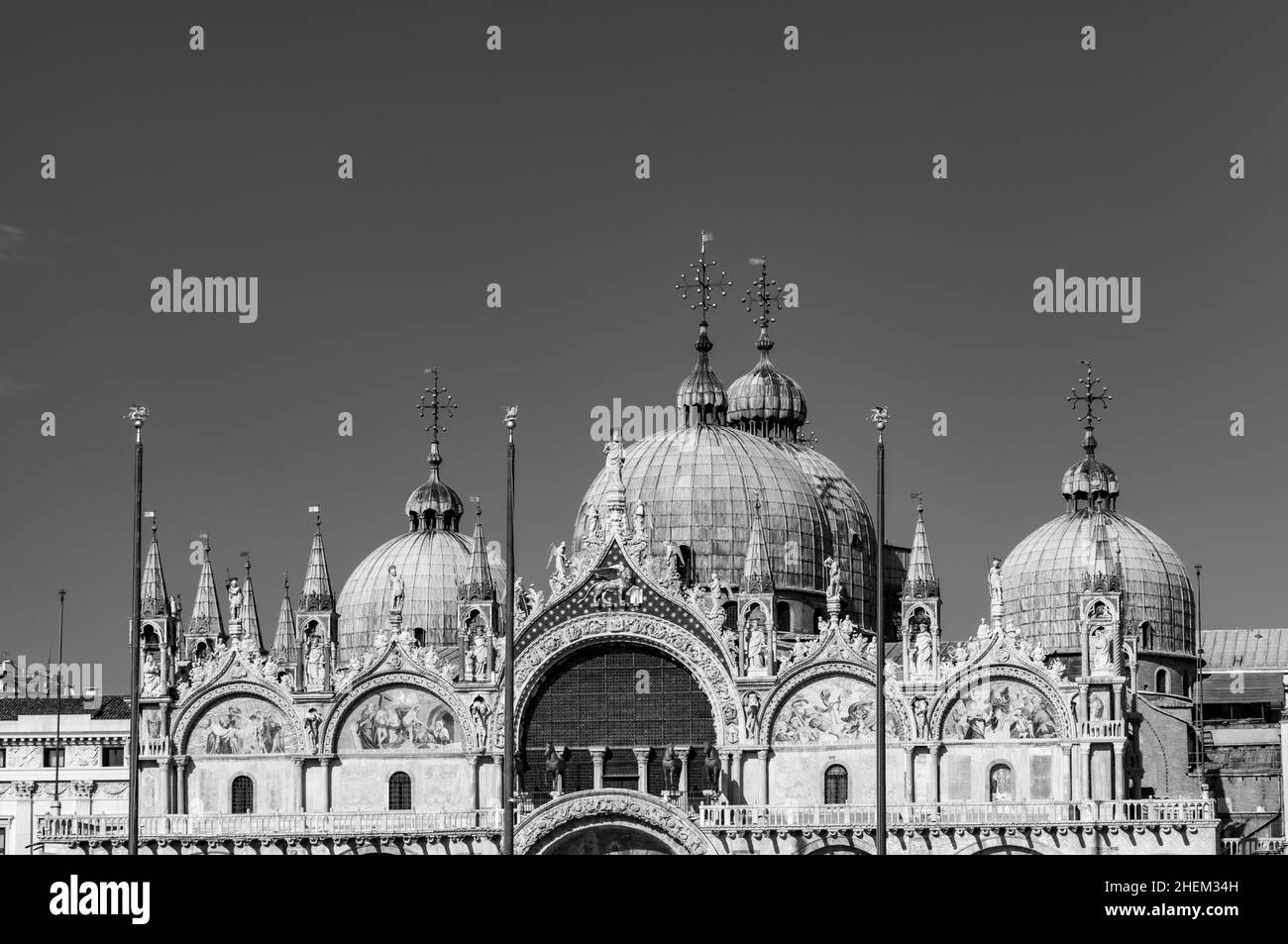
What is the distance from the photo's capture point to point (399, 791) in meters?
96.0

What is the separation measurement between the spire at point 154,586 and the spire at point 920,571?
27.8 m

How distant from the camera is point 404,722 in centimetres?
9625

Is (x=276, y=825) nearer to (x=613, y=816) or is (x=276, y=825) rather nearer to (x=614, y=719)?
(x=613, y=816)

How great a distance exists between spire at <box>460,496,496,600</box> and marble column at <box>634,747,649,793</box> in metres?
9.67

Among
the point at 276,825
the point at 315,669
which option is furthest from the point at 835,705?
the point at 276,825

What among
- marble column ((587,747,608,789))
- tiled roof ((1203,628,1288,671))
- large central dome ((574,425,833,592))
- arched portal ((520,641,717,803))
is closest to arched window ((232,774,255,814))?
arched portal ((520,641,717,803))

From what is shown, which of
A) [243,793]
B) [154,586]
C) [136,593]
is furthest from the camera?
[154,586]

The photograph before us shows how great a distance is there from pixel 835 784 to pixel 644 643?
850 centimetres

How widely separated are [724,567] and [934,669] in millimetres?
15292

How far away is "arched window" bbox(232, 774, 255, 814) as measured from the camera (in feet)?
317

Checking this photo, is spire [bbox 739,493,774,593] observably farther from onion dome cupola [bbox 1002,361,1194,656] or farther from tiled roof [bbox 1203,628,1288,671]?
tiled roof [bbox 1203,628,1288,671]

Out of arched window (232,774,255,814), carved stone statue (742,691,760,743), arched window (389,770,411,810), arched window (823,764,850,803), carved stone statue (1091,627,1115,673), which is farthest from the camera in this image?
arched window (232,774,255,814)
